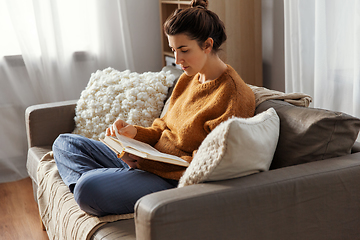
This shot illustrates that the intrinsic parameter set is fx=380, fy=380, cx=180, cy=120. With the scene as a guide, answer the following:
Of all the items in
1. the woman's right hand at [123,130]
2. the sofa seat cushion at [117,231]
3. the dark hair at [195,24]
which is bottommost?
the sofa seat cushion at [117,231]

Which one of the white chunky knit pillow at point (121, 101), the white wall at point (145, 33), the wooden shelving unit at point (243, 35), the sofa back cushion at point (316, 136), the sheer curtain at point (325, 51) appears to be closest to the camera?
the sofa back cushion at point (316, 136)

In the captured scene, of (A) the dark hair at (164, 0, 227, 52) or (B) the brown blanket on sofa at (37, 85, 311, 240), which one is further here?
(A) the dark hair at (164, 0, 227, 52)

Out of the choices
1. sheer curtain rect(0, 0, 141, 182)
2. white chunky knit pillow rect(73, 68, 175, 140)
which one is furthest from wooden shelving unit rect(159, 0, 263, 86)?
sheer curtain rect(0, 0, 141, 182)

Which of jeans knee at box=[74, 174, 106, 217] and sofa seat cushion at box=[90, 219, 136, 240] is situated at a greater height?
jeans knee at box=[74, 174, 106, 217]

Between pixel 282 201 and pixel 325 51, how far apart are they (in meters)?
1.11

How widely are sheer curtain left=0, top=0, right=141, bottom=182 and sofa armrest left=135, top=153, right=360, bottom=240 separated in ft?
6.58

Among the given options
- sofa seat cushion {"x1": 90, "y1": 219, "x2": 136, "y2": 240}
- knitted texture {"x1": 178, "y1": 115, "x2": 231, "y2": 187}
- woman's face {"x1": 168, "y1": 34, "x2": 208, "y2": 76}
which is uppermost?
woman's face {"x1": 168, "y1": 34, "x2": 208, "y2": 76}

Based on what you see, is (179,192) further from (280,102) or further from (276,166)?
(280,102)

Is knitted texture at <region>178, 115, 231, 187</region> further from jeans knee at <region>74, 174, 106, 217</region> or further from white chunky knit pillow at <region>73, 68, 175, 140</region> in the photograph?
white chunky knit pillow at <region>73, 68, 175, 140</region>

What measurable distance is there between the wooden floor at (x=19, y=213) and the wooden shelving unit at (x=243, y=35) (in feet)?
4.73

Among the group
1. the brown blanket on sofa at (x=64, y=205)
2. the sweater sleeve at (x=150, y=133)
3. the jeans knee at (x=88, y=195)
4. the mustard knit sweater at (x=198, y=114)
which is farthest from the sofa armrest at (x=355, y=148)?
the jeans knee at (x=88, y=195)

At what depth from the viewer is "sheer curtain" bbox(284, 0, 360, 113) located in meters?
1.73

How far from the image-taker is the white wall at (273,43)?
2.31 m

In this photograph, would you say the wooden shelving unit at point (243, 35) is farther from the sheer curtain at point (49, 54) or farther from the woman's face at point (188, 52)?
the woman's face at point (188, 52)
